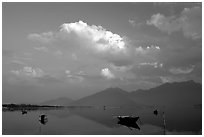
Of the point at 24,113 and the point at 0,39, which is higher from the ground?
the point at 0,39

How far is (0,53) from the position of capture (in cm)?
2608

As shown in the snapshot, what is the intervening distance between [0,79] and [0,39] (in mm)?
4333

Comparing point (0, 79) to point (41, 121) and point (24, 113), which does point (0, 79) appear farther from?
point (24, 113)

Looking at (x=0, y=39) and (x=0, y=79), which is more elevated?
(x=0, y=39)

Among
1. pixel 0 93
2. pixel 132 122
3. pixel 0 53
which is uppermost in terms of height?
pixel 0 53

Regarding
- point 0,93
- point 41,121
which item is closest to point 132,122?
point 41,121

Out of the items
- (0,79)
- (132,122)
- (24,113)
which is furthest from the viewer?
(24,113)

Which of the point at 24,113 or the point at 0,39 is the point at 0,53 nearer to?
the point at 0,39

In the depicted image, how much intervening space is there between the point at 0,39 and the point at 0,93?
5.86 meters

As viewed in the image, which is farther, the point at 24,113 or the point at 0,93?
the point at 24,113

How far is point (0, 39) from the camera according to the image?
2575cm

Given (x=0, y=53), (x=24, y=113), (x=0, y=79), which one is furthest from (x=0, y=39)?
(x=24, y=113)

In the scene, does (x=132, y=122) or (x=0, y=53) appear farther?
(x=132, y=122)

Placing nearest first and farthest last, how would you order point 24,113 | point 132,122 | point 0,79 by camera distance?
point 0,79, point 132,122, point 24,113
